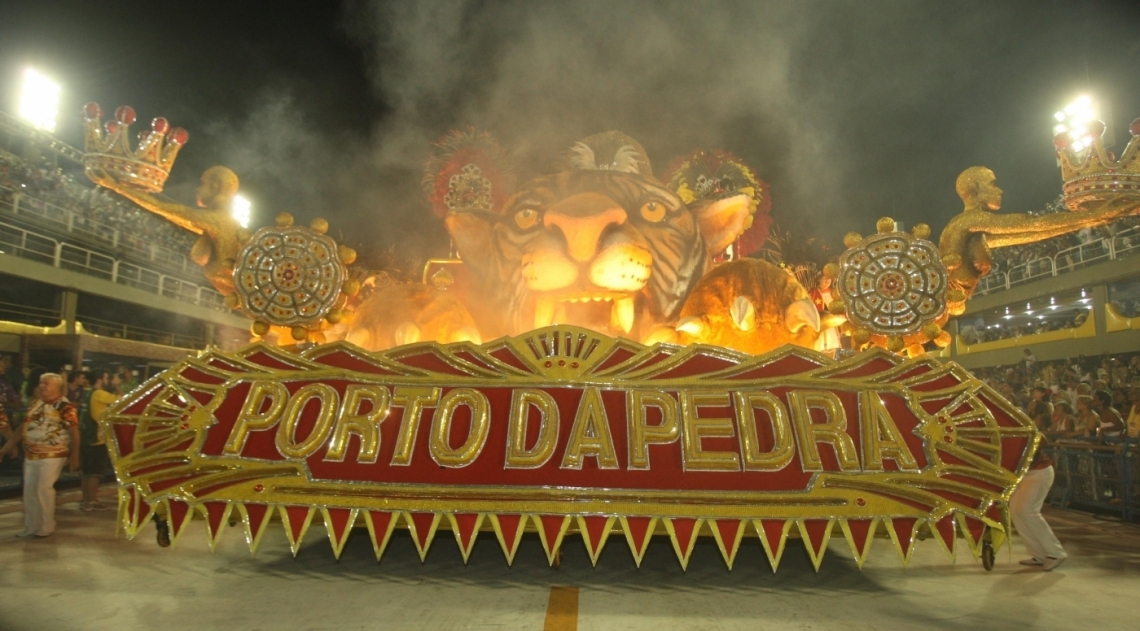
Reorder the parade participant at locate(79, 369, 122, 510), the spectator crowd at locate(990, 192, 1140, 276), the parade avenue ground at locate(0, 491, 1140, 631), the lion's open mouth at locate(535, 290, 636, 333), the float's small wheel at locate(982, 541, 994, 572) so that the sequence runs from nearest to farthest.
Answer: the parade avenue ground at locate(0, 491, 1140, 631)
the float's small wheel at locate(982, 541, 994, 572)
the lion's open mouth at locate(535, 290, 636, 333)
the parade participant at locate(79, 369, 122, 510)
the spectator crowd at locate(990, 192, 1140, 276)

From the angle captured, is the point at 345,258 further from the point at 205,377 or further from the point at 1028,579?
the point at 1028,579

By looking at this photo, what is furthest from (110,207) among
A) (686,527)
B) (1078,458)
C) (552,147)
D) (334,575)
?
(1078,458)

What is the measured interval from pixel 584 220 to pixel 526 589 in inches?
106

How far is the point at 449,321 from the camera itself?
5789 millimetres

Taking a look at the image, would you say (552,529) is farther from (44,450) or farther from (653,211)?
(44,450)

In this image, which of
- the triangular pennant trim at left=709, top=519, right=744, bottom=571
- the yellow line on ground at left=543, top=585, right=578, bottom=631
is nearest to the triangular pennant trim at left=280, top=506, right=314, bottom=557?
the yellow line on ground at left=543, top=585, right=578, bottom=631

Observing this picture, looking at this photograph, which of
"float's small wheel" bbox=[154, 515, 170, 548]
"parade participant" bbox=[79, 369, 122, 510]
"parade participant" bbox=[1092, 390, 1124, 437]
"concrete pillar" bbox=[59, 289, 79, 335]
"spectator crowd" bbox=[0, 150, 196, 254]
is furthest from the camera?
"concrete pillar" bbox=[59, 289, 79, 335]

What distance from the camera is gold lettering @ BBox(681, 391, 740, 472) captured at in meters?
4.05

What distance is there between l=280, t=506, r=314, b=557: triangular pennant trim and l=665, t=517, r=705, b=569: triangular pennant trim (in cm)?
203

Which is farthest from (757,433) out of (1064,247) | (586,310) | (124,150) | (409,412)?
(1064,247)

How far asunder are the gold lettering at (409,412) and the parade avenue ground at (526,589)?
2.60 ft

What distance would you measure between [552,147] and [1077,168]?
416 centimetres

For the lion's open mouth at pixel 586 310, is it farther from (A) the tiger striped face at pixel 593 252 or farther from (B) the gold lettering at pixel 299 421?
(B) the gold lettering at pixel 299 421

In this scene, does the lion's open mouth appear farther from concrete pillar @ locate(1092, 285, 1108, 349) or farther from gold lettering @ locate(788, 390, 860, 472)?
concrete pillar @ locate(1092, 285, 1108, 349)
